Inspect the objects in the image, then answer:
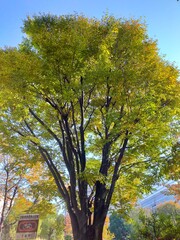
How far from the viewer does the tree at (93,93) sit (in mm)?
6234

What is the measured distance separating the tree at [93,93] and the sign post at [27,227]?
1.57 metres

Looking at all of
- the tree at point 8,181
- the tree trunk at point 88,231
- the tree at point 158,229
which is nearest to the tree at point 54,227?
the tree at point 8,181

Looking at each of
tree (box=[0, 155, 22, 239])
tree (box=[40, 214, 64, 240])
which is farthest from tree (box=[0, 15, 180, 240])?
tree (box=[40, 214, 64, 240])

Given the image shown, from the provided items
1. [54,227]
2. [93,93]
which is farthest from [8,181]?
[54,227]

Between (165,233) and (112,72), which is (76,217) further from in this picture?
(112,72)

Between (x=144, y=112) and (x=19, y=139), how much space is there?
14.1 feet

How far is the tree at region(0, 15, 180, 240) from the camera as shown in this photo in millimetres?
6234

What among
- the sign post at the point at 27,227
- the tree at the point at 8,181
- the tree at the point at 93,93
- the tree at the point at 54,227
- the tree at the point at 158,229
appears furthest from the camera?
the tree at the point at 54,227

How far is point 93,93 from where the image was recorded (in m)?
7.88

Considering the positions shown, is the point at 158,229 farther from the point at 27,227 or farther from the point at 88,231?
the point at 27,227

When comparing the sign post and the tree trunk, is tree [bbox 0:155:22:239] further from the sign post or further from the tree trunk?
the sign post

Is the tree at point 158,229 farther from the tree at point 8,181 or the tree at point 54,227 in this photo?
the tree at point 54,227

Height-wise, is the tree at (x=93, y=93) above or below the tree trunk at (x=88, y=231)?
above

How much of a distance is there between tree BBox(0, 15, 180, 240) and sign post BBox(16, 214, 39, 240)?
1571 mm
